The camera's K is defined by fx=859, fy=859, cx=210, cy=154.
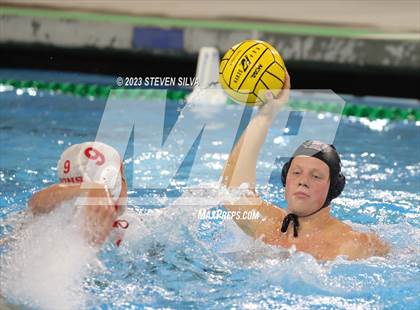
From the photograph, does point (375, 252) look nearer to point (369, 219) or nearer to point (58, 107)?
point (369, 219)

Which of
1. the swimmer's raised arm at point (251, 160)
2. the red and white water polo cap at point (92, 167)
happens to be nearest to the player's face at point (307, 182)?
the swimmer's raised arm at point (251, 160)

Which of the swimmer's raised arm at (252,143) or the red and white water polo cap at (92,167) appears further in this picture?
the swimmer's raised arm at (252,143)

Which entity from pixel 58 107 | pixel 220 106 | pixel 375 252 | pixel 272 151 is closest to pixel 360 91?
pixel 220 106

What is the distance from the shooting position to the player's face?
9.44ft

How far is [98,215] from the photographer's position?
250cm

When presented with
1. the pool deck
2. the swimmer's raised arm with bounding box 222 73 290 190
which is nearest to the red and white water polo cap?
the swimmer's raised arm with bounding box 222 73 290 190

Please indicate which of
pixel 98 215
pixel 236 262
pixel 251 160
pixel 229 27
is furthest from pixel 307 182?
pixel 229 27

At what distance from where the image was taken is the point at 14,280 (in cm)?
255

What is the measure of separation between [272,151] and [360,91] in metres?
1.68

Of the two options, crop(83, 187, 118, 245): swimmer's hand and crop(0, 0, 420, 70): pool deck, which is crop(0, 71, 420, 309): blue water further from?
crop(0, 0, 420, 70): pool deck

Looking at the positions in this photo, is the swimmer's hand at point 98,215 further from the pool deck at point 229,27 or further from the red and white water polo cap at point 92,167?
the pool deck at point 229,27

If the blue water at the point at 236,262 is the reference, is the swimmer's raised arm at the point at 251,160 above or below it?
above

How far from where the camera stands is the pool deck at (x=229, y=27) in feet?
19.2

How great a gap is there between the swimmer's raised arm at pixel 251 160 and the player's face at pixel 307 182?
13cm
